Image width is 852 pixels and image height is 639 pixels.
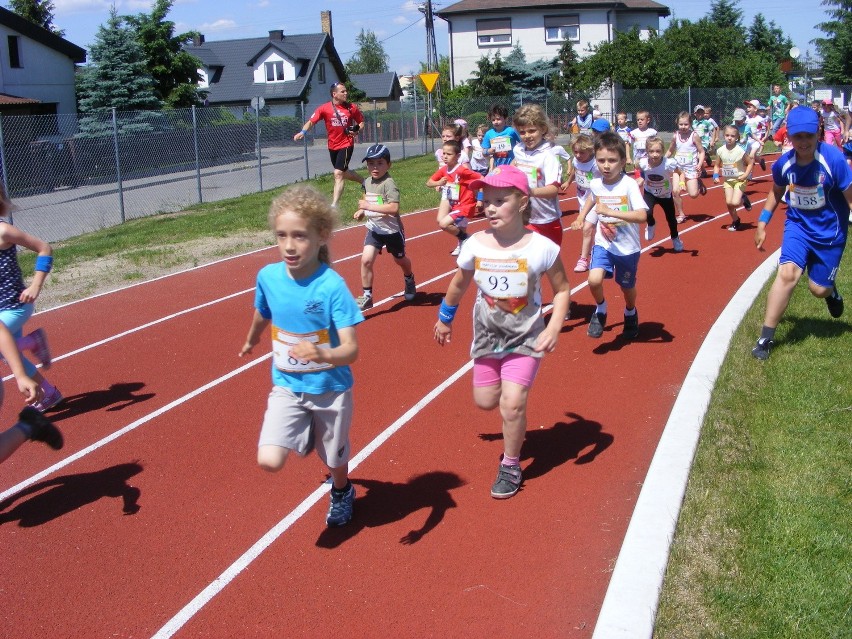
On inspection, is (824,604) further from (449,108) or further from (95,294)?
(449,108)

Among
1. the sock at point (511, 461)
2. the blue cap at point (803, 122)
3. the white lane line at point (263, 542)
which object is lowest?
the white lane line at point (263, 542)

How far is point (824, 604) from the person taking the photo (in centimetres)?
401

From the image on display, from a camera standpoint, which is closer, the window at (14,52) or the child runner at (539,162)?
the child runner at (539,162)

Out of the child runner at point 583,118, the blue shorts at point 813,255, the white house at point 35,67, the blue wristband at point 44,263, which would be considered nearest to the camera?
the blue wristband at point 44,263

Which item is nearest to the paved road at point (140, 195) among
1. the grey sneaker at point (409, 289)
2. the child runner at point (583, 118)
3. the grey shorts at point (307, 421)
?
the child runner at point (583, 118)

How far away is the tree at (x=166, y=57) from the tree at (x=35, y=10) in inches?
666

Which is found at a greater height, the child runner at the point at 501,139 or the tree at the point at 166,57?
the tree at the point at 166,57

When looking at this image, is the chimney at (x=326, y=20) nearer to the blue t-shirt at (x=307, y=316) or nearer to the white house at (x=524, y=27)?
the white house at (x=524, y=27)

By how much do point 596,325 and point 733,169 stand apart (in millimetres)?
8221

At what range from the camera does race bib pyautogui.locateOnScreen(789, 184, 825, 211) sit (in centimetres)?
740

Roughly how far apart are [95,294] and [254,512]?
7707mm

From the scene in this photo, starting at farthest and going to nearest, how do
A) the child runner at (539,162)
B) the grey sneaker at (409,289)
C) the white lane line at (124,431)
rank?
1. the grey sneaker at (409,289)
2. the child runner at (539,162)
3. the white lane line at (124,431)

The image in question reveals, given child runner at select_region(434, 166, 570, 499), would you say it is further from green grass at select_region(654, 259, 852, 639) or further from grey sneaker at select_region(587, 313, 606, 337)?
grey sneaker at select_region(587, 313, 606, 337)

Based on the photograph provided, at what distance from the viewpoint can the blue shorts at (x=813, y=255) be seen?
753 cm
